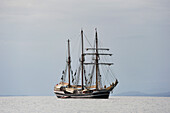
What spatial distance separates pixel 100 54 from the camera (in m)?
133

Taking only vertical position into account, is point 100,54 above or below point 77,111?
above

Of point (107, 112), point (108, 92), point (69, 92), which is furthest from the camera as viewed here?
point (69, 92)

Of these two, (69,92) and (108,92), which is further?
(69,92)

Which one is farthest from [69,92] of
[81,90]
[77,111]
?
[77,111]

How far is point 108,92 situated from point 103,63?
910cm

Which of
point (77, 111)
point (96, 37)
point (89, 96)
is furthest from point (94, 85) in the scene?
point (77, 111)

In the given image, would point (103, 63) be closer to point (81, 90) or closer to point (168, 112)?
point (81, 90)

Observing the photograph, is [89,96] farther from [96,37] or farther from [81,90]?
[96,37]

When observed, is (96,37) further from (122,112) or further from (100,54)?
Answer: (122,112)

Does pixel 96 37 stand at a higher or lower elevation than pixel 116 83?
higher

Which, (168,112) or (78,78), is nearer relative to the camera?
(168,112)

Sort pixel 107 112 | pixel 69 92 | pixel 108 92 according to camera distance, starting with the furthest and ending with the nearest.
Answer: pixel 69 92 < pixel 108 92 < pixel 107 112

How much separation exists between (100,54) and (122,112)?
152 feet

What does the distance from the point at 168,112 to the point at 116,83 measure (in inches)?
1710
